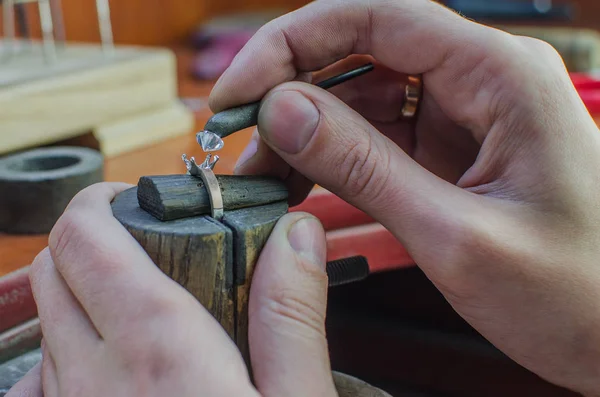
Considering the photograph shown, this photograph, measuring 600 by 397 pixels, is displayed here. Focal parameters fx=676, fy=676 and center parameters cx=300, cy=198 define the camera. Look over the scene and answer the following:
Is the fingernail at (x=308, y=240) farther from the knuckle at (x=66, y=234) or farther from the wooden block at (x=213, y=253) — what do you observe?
the knuckle at (x=66, y=234)

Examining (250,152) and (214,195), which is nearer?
(214,195)

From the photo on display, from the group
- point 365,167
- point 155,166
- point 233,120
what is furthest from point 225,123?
point 155,166

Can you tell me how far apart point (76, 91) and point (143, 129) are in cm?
14

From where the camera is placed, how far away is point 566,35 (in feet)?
5.74

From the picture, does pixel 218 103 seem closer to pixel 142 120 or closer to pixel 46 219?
pixel 46 219

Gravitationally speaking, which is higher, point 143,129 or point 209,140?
point 209,140

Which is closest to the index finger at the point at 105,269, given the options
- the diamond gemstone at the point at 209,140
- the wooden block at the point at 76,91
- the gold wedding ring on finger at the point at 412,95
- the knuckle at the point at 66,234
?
the knuckle at the point at 66,234

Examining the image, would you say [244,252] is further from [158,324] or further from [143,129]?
[143,129]

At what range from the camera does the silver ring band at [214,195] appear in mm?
525

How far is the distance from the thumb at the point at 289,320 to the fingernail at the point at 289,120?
0.32 feet

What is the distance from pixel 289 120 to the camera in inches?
22.3

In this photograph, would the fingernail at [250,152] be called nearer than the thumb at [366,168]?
No

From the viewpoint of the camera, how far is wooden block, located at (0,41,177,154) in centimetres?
94

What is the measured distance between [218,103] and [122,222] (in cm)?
19
